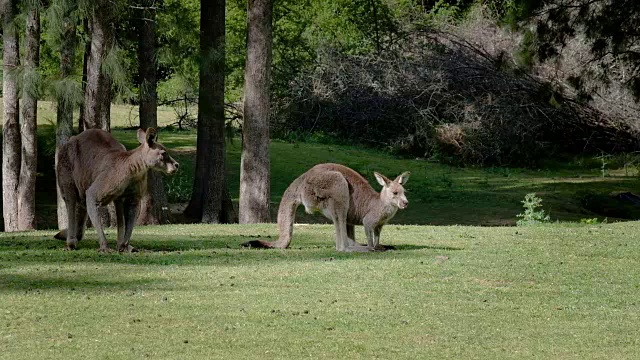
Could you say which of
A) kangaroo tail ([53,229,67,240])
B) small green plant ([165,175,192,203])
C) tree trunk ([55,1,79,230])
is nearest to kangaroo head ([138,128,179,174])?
kangaroo tail ([53,229,67,240])

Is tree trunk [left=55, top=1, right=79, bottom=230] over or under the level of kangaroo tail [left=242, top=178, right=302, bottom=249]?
over

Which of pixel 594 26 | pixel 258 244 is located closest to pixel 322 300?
pixel 258 244

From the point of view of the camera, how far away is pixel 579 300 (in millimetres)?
12289

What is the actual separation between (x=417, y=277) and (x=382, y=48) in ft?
83.5

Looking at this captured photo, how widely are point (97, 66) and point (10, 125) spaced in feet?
11.7

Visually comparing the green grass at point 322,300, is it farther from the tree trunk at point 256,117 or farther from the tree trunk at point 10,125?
the tree trunk at point 10,125

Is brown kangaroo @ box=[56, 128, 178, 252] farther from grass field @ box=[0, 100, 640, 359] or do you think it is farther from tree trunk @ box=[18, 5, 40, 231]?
tree trunk @ box=[18, 5, 40, 231]

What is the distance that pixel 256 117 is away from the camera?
902 inches

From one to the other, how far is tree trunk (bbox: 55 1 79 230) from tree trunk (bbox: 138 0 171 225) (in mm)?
1446

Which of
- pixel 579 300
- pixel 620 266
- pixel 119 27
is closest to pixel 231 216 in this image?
pixel 119 27

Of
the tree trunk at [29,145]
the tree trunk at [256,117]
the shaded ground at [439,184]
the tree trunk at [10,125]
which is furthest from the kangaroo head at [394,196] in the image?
the shaded ground at [439,184]

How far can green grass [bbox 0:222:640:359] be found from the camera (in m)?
9.71

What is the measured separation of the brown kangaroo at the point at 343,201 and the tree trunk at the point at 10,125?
9.68 meters

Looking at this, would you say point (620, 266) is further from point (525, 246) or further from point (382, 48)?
point (382, 48)
